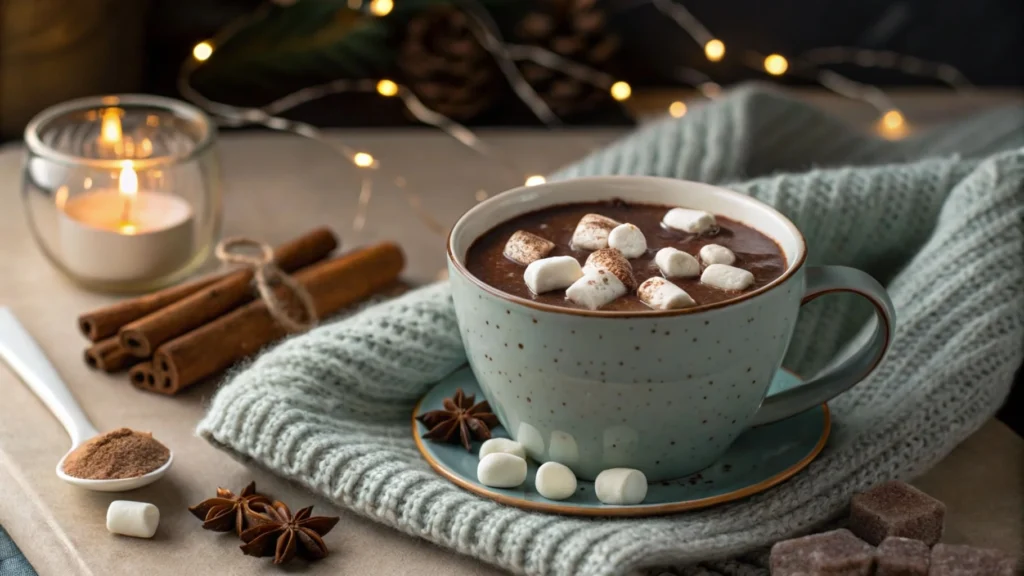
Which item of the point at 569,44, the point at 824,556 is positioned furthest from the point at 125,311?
the point at 569,44

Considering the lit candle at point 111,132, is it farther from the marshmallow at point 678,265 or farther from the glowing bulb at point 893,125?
the glowing bulb at point 893,125

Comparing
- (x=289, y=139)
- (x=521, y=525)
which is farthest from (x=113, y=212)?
(x=521, y=525)

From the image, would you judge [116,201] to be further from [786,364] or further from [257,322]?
[786,364]

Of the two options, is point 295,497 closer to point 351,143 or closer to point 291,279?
point 291,279

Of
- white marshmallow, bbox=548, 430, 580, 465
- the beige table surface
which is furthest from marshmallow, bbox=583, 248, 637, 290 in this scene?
the beige table surface

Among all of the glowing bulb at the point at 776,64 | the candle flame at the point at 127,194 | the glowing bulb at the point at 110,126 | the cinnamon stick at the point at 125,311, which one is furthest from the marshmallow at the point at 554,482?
the glowing bulb at the point at 776,64

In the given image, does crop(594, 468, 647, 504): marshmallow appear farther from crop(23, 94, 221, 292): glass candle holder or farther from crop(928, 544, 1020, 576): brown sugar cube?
crop(23, 94, 221, 292): glass candle holder
